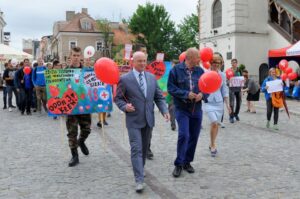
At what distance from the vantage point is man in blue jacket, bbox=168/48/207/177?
6277mm

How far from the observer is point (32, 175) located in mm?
6473

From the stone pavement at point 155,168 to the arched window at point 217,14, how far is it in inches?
870

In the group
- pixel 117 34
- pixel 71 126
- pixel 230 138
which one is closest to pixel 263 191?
pixel 71 126

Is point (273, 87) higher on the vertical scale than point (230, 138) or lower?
higher

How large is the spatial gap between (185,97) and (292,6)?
2467cm

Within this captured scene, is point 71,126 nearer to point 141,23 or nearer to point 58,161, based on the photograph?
point 58,161

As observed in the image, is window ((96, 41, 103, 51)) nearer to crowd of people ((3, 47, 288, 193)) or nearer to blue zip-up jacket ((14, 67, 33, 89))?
blue zip-up jacket ((14, 67, 33, 89))

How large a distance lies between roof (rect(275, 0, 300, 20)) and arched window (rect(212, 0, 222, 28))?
15.0 feet

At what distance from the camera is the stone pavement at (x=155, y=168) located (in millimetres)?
5562

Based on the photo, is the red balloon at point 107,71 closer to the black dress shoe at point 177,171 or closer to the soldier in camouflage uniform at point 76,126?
the soldier in camouflage uniform at point 76,126

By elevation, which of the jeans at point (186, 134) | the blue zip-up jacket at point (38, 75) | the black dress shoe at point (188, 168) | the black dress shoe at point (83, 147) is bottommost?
the black dress shoe at point (188, 168)

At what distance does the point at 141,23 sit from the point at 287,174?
178 feet

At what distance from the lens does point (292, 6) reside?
28312 millimetres

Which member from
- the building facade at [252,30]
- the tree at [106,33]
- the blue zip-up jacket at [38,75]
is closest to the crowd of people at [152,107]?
the blue zip-up jacket at [38,75]
